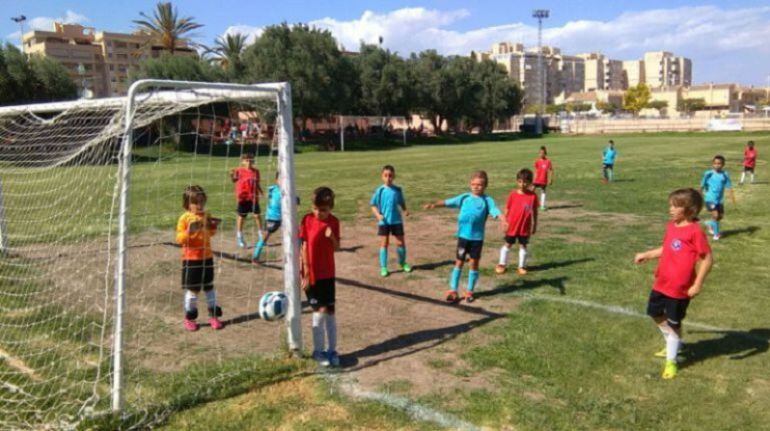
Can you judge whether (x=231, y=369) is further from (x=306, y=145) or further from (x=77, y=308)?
(x=306, y=145)

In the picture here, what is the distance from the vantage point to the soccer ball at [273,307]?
546 cm

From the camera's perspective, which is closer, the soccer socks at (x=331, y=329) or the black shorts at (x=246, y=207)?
the soccer socks at (x=331, y=329)

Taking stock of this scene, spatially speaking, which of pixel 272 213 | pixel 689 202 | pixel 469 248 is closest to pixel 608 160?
pixel 272 213

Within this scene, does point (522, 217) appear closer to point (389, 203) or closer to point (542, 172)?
point (389, 203)

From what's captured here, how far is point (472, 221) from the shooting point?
291 inches

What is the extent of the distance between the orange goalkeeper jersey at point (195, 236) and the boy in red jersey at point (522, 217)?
171 inches

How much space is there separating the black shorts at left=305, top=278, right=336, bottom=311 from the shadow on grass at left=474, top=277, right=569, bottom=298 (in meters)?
2.85

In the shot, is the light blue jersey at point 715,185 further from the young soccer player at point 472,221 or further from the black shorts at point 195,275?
the black shorts at point 195,275

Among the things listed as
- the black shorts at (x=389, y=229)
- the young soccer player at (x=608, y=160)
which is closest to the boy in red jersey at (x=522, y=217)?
the black shorts at (x=389, y=229)

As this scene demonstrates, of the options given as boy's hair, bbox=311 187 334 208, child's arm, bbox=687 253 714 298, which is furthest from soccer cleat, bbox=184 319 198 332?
child's arm, bbox=687 253 714 298

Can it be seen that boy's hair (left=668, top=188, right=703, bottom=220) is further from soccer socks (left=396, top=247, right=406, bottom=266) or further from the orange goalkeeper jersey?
the orange goalkeeper jersey

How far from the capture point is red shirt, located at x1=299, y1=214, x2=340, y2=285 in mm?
5508

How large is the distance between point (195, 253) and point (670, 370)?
494 cm

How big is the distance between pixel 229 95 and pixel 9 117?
18.1 ft
